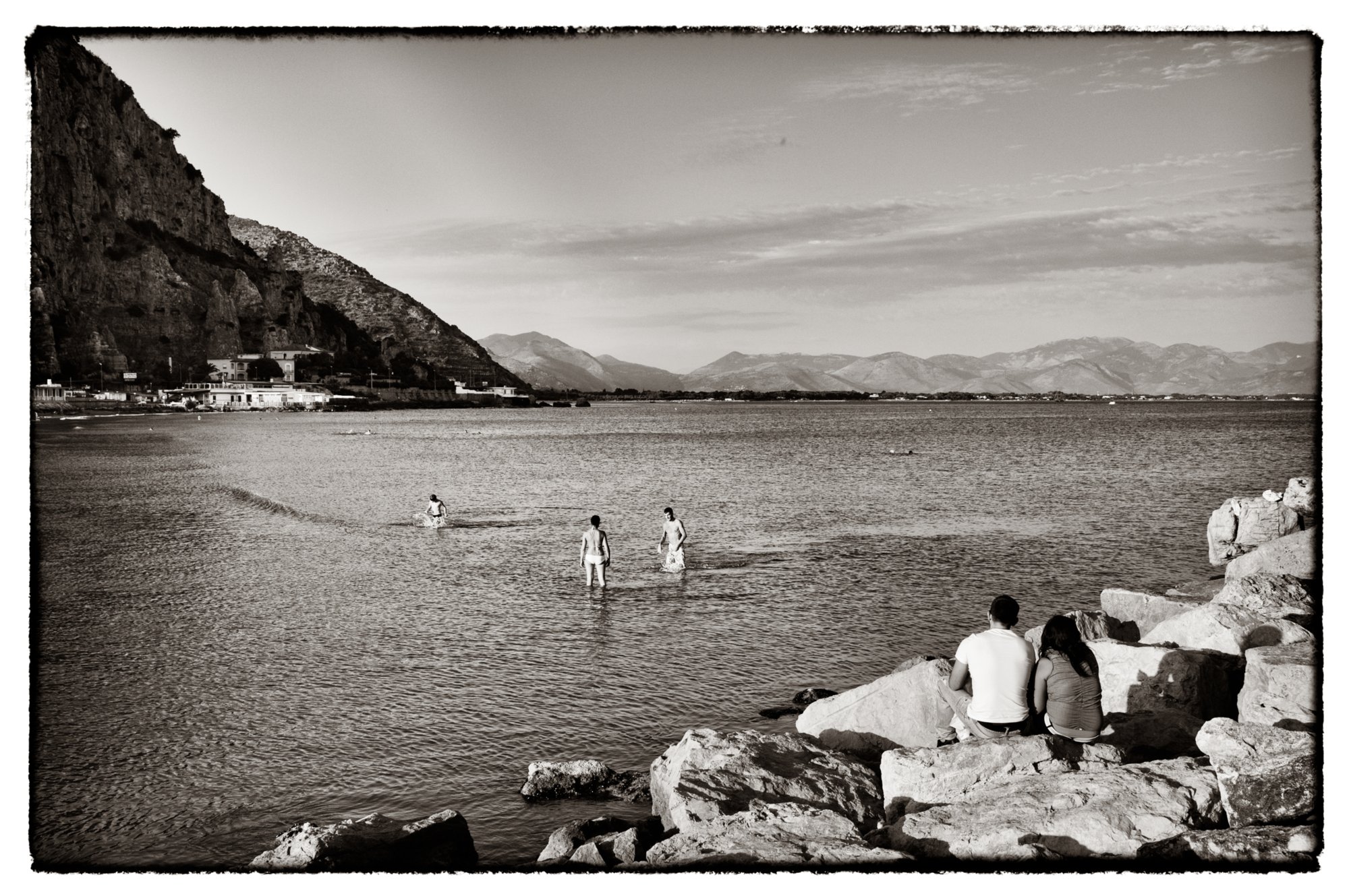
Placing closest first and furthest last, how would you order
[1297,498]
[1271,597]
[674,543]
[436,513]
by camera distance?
[1271,597], [1297,498], [674,543], [436,513]

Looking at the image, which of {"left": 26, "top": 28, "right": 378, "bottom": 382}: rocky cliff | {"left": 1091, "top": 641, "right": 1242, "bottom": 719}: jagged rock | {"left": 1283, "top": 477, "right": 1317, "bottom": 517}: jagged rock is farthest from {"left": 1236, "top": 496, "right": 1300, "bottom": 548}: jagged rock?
{"left": 26, "top": 28, "right": 378, "bottom": 382}: rocky cliff

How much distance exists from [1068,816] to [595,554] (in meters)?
12.3

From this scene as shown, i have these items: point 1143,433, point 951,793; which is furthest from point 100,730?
point 1143,433

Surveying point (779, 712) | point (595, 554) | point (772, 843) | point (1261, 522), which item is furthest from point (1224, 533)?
point (772, 843)

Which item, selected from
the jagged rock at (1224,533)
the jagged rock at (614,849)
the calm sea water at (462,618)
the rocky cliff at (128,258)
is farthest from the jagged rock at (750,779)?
the jagged rock at (1224,533)

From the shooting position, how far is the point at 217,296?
134m

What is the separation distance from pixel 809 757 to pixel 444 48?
6.33m

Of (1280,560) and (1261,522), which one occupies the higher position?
(1280,560)

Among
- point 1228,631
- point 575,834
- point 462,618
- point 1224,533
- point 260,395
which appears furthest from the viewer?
point 260,395

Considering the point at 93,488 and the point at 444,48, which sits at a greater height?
the point at 444,48

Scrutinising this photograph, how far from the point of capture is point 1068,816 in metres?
5.66

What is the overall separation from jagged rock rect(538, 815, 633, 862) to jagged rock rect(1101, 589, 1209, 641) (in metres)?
7.45

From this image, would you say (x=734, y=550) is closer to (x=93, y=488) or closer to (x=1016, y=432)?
(x=93, y=488)

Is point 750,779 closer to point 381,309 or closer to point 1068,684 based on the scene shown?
point 1068,684
